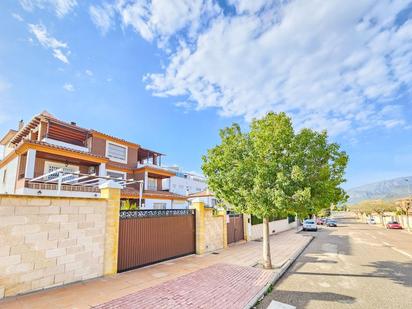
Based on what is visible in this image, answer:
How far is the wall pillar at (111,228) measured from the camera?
7125 mm

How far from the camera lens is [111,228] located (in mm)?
7316

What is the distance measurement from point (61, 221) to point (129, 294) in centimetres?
275

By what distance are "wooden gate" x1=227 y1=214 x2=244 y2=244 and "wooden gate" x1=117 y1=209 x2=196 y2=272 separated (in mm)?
3851

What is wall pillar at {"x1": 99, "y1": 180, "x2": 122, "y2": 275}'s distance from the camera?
23.4 ft

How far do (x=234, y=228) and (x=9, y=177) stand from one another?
17.2 metres

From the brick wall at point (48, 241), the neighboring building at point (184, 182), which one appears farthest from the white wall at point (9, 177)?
the neighboring building at point (184, 182)

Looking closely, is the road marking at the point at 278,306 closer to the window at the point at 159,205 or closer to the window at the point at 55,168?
the window at the point at 55,168

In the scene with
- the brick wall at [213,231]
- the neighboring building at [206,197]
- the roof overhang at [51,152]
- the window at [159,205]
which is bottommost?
the brick wall at [213,231]

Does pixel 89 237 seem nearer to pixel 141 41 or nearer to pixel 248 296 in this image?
pixel 248 296

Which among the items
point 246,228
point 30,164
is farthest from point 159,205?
point 30,164

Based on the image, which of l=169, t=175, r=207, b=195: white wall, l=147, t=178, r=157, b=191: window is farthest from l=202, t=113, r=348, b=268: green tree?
l=169, t=175, r=207, b=195: white wall

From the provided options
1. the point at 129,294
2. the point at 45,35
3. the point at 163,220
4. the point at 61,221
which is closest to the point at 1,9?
the point at 45,35

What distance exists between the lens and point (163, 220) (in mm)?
9453

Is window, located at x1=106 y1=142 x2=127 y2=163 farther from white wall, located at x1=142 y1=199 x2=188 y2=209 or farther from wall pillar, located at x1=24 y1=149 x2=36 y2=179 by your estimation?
wall pillar, located at x1=24 y1=149 x2=36 y2=179
